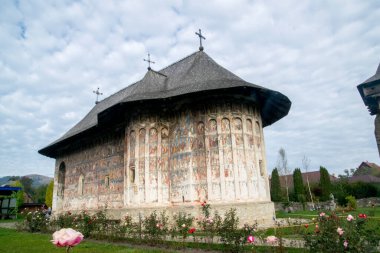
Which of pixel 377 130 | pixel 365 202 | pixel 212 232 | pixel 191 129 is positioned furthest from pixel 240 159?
pixel 365 202

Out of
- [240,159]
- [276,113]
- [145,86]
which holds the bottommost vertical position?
[240,159]

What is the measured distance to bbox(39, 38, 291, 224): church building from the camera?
1070 cm

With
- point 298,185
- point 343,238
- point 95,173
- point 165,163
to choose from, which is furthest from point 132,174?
point 298,185

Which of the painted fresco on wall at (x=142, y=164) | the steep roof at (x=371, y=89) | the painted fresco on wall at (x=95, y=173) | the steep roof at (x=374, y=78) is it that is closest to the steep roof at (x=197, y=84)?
the painted fresco on wall at (x=142, y=164)

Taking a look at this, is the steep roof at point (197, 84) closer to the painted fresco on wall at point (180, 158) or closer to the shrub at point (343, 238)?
the painted fresco on wall at point (180, 158)

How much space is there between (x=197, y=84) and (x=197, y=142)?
2.30 m

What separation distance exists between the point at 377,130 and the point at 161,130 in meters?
15.1

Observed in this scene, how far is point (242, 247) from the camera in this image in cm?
576

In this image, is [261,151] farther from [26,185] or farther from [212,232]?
[26,185]

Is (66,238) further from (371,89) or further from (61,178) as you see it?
(371,89)

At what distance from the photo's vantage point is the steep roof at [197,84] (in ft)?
36.6

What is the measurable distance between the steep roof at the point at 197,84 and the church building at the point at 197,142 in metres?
0.04

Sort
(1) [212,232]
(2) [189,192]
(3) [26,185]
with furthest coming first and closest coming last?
(3) [26,185] < (2) [189,192] < (1) [212,232]

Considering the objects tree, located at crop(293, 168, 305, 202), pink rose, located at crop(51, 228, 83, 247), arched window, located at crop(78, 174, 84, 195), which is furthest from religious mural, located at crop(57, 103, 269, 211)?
tree, located at crop(293, 168, 305, 202)
